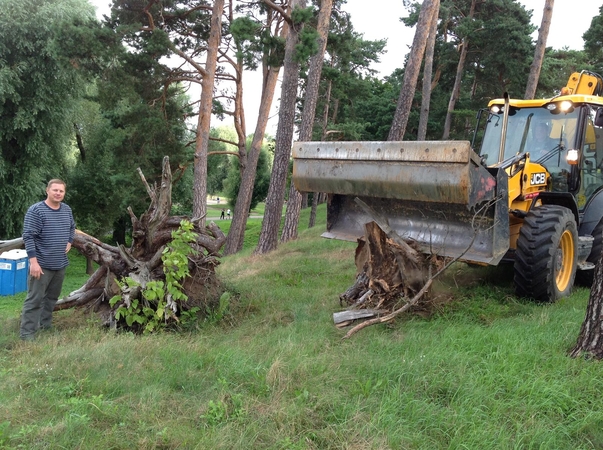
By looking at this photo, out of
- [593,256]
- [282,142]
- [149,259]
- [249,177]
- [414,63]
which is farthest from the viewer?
[249,177]

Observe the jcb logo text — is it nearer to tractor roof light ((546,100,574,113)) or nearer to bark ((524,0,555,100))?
tractor roof light ((546,100,574,113))

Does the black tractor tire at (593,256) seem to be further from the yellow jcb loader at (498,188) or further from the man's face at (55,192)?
the man's face at (55,192)

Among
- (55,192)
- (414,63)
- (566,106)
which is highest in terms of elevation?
(414,63)

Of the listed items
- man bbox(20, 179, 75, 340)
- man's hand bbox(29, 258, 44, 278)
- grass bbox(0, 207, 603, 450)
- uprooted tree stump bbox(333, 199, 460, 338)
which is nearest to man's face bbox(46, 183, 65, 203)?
man bbox(20, 179, 75, 340)

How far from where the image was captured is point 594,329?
406cm

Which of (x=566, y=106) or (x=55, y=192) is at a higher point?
(x=566, y=106)

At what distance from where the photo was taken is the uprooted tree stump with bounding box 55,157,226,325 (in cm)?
573

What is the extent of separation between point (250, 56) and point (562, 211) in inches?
363

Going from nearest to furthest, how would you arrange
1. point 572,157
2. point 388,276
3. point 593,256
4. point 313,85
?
point 388,276, point 572,157, point 593,256, point 313,85

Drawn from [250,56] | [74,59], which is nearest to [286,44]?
[250,56]

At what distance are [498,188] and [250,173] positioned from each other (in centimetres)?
1212

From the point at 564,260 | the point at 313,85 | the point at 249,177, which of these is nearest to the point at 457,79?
the point at 249,177

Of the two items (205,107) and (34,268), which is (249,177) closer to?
(205,107)

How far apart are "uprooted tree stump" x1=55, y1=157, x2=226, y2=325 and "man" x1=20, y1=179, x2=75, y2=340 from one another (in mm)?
445
